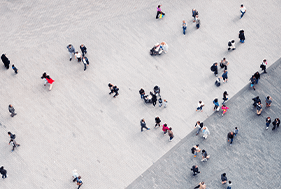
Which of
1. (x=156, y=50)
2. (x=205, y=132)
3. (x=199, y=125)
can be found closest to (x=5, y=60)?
(x=156, y=50)

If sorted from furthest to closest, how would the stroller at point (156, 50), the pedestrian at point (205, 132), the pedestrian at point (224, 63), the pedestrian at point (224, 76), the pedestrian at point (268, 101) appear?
the stroller at point (156, 50)
the pedestrian at point (224, 63)
the pedestrian at point (224, 76)
the pedestrian at point (268, 101)
the pedestrian at point (205, 132)

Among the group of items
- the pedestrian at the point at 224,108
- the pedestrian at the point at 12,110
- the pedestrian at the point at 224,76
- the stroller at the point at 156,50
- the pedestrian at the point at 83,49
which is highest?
the pedestrian at the point at 83,49

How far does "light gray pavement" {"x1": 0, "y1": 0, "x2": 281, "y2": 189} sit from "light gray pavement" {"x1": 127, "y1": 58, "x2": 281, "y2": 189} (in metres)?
0.68

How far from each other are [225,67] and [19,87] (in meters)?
13.9

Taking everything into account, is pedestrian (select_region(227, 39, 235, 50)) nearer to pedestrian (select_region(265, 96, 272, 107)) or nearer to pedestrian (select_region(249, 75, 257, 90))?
pedestrian (select_region(249, 75, 257, 90))

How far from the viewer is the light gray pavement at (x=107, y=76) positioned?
25453 millimetres

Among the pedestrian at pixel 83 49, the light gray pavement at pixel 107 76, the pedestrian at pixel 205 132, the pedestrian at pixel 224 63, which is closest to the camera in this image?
the light gray pavement at pixel 107 76

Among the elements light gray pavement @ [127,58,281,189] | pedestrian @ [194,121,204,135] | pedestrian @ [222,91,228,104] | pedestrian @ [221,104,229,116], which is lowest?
light gray pavement @ [127,58,281,189]

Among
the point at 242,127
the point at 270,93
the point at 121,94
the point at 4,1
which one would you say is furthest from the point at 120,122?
the point at 4,1

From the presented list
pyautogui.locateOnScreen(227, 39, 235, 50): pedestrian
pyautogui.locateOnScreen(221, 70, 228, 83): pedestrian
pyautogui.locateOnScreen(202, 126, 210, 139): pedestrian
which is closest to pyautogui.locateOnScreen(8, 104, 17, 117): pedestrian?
pyautogui.locateOnScreen(202, 126, 210, 139): pedestrian

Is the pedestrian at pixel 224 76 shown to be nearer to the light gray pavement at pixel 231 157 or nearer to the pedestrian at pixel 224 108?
the light gray pavement at pixel 231 157

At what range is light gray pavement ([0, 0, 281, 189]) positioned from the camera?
83.5 ft

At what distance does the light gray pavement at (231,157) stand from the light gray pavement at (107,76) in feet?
2.23

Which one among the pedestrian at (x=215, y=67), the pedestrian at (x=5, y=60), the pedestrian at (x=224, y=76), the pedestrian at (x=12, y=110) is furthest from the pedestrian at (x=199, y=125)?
the pedestrian at (x=5, y=60)
